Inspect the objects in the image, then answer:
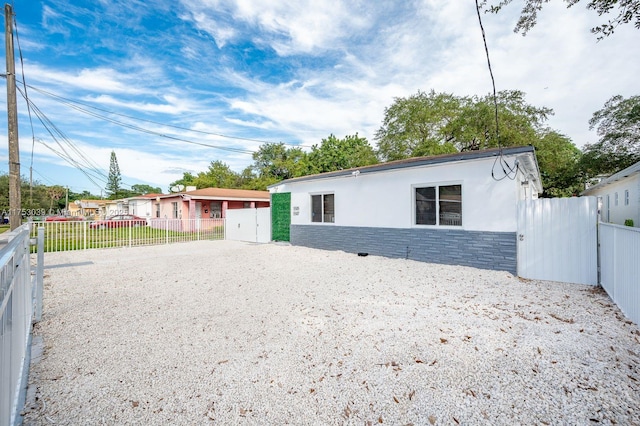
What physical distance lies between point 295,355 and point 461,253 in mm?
5947

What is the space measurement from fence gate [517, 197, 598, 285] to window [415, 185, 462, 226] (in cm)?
147

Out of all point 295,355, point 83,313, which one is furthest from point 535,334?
point 83,313

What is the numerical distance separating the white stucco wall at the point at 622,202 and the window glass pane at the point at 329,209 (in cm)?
Result: 847

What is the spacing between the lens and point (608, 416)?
6.84ft

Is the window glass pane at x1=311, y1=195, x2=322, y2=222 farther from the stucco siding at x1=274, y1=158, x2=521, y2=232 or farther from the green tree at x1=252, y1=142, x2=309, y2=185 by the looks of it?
the green tree at x1=252, y1=142, x2=309, y2=185

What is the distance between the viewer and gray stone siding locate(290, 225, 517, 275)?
6.84 m

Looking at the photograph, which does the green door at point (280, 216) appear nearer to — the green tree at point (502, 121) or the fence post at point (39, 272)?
the fence post at point (39, 272)

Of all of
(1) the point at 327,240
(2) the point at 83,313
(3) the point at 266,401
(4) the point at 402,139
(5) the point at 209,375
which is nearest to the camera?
(3) the point at 266,401

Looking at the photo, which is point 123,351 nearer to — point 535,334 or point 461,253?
point 535,334

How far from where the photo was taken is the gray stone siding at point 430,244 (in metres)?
6.84

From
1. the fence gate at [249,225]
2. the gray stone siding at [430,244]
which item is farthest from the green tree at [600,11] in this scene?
the fence gate at [249,225]

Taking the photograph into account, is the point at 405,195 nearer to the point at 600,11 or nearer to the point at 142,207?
the point at 600,11

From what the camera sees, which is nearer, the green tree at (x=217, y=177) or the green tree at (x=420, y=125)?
the green tree at (x=420, y=125)

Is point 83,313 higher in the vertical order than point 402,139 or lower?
lower
